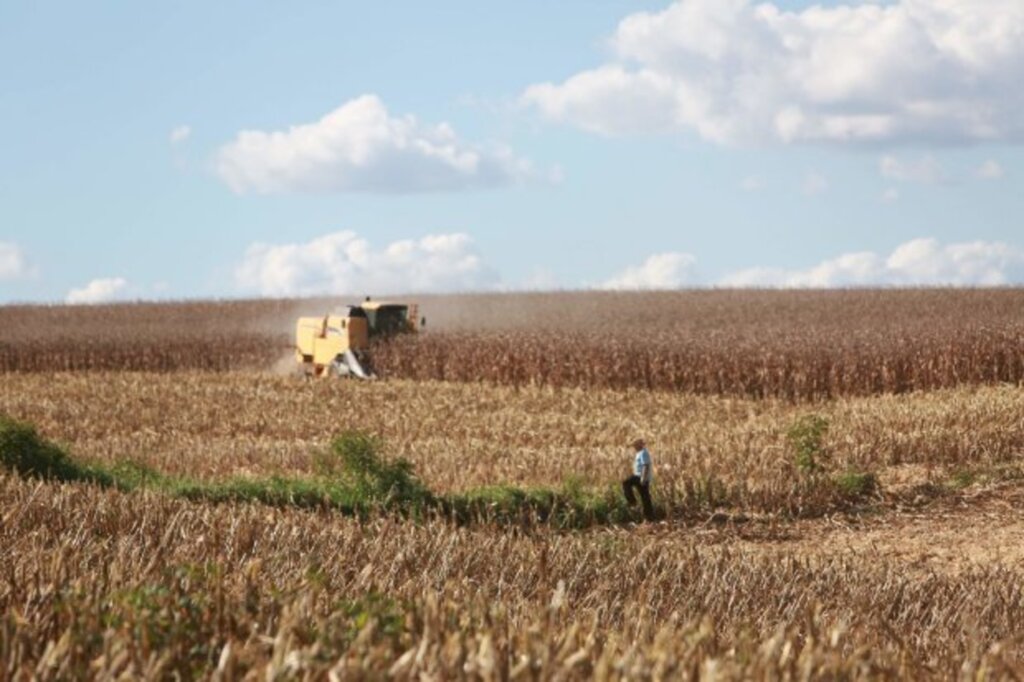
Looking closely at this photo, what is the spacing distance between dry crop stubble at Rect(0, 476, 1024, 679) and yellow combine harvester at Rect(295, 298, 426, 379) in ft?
75.4

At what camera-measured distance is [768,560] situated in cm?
1296

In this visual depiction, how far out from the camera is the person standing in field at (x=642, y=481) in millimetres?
18938

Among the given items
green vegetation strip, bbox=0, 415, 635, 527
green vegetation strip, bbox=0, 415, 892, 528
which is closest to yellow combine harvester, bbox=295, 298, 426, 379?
green vegetation strip, bbox=0, 415, 892, 528

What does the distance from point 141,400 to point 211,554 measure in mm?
26025

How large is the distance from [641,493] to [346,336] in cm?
2069

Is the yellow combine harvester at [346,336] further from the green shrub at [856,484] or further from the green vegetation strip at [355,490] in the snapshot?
the green vegetation strip at [355,490]

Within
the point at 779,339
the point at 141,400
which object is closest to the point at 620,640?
the point at 141,400

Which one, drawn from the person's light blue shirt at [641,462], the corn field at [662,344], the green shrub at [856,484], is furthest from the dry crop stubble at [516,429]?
the corn field at [662,344]

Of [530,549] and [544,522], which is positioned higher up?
[530,549]

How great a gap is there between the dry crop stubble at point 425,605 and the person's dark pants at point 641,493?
9.94 feet

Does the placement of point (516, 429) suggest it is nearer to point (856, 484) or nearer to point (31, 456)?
point (856, 484)

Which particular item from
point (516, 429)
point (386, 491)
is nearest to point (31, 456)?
point (386, 491)

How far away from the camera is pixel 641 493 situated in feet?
63.4

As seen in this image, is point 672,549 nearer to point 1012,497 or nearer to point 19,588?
point 19,588
